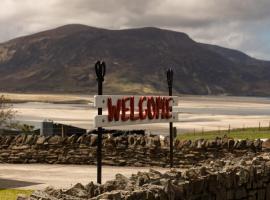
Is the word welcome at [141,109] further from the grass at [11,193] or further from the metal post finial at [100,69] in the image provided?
the grass at [11,193]

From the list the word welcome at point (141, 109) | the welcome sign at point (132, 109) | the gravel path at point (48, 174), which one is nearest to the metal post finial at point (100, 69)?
the welcome sign at point (132, 109)

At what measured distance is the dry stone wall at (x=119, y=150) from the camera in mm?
21078

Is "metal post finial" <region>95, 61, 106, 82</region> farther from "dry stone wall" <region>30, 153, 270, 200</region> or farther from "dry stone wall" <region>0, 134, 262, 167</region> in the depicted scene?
"dry stone wall" <region>0, 134, 262, 167</region>

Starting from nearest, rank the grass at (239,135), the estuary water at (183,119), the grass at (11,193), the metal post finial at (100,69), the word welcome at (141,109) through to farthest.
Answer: the metal post finial at (100,69) < the word welcome at (141,109) < the grass at (11,193) < the grass at (239,135) < the estuary water at (183,119)

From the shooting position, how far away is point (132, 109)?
14406 mm

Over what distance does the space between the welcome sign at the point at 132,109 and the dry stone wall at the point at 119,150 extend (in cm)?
410

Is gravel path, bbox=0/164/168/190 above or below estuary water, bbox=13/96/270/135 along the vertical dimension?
below

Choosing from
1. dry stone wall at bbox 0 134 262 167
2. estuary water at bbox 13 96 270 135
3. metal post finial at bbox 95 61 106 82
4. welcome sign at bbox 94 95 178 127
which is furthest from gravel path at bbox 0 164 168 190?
estuary water at bbox 13 96 270 135

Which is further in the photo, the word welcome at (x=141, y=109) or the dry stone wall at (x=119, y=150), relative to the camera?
the dry stone wall at (x=119, y=150)

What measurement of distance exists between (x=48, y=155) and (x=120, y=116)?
942 cm

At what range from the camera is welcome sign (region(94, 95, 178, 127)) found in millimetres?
12992

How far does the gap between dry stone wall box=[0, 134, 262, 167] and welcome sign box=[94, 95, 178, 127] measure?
410 centimetres

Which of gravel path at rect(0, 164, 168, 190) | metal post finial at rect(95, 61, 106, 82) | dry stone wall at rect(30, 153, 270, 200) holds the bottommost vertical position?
gravel path at rect(0, 164, 168, 190)

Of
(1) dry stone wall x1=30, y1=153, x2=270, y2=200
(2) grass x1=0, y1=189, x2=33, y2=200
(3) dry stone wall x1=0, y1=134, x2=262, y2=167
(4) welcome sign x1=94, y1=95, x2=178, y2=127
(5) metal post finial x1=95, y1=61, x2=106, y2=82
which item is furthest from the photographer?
(3) dry stone wall x1=0, y1=134, x2=262, y2=167
